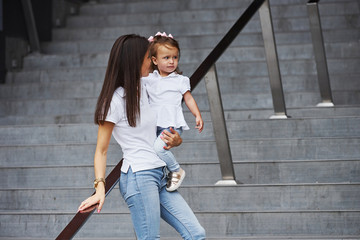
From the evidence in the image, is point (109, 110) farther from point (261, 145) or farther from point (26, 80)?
point (26, 80)

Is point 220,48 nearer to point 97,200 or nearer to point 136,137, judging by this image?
point 136,137

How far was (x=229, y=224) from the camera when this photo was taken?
14.2ft

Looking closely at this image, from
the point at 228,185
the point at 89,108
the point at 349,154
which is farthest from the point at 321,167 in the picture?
the point at 89,108

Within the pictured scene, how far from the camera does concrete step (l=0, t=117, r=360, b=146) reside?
5.30 m

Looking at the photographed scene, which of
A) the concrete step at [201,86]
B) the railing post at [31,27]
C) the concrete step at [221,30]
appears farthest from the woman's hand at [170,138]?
the railing post at [31,27]

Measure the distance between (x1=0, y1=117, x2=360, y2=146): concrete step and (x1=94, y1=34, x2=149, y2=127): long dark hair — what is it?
2.69 metres

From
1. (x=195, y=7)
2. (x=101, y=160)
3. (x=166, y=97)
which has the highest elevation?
(x=195, y=7)

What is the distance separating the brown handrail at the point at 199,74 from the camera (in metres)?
2.64

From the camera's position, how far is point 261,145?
16.8ft

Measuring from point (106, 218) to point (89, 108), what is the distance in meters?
1.97

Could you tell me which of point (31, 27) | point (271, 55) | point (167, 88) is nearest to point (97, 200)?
point (167, 88)

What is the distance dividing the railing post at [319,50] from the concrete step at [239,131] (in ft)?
1.44

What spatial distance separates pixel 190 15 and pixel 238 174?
3.26 m

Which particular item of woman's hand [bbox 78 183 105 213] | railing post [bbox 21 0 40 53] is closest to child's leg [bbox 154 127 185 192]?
woman's hand [bbox 78 183 105 213]
